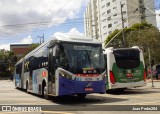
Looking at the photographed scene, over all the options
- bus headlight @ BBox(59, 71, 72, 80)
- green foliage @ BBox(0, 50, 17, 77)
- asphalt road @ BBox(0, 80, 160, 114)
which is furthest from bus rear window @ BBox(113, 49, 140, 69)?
green foliage @ BBox(0, 50, 17, 77)

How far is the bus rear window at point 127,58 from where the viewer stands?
2134 centimetres

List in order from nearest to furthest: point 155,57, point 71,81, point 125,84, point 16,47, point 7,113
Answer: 1. point 7,113
2. point 71,81
3. point 125,84
4. point 155,57
5. point 16,47

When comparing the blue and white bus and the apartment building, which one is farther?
the apartment building

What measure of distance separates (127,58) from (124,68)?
0.70 meters

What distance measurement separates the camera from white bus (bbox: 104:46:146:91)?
2100 cm

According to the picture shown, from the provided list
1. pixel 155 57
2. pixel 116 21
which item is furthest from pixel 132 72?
pixel 116 21

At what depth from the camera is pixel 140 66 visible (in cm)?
2175

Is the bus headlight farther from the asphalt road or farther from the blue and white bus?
the asphalt road

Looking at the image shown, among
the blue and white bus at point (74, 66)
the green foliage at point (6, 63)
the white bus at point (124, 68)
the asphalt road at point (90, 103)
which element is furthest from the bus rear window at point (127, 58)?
the green foliage at point (6, 63)

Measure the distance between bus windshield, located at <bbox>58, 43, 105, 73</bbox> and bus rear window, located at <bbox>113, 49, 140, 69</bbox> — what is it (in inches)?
203

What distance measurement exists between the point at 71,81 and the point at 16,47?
115m

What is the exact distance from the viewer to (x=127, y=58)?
21.5 metres

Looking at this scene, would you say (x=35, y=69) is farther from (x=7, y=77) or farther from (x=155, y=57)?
(x=7, y=77)

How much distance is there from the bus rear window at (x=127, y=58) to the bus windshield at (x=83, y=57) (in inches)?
203
